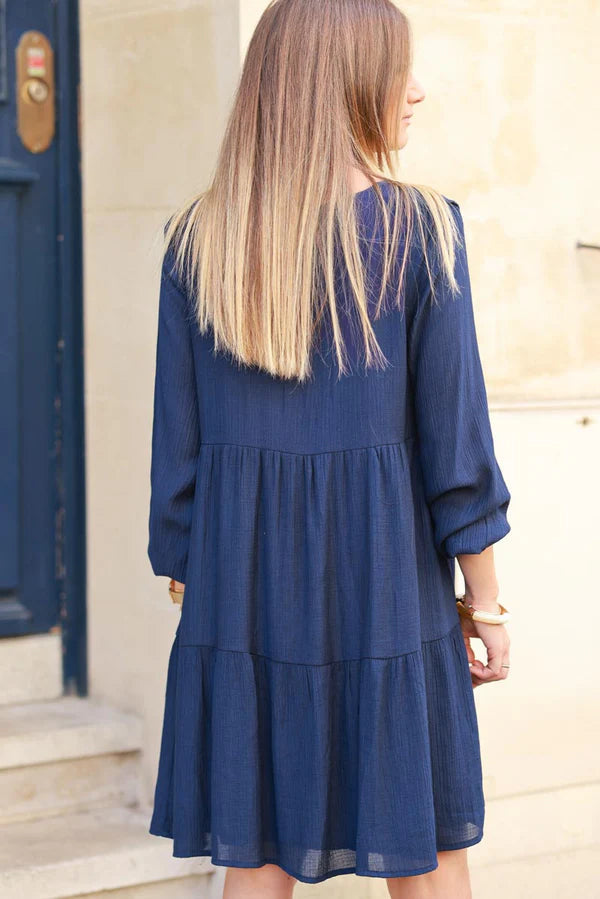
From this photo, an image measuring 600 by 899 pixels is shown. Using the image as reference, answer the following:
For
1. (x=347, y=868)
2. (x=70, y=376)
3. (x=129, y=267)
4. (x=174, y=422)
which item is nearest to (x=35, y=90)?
(x=129, y=267)

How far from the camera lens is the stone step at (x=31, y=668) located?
300cm

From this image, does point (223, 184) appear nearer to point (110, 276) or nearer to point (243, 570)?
point (243, 570)

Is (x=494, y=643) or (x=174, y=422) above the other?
(x=174, y=422)

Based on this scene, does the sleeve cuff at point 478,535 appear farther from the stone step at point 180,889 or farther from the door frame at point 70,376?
the door frame at point 70,376

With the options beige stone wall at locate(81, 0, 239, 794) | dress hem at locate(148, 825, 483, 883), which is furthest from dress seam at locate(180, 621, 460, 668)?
beige stone wall at locate(81, 0, 239, 794)

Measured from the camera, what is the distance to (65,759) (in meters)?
2.85

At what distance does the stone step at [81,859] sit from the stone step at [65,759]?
0.17 ft

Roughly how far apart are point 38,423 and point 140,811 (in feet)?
3.21

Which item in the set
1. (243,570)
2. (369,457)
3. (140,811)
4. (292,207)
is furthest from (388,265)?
(140,811)

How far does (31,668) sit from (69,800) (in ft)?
1.14

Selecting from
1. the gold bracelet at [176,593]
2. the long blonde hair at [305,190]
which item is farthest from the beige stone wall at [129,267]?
the long blonde hair at [305,190]

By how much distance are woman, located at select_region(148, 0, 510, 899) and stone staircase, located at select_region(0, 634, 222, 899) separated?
881 millimetres

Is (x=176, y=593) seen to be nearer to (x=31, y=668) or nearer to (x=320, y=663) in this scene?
(x=320, y=663)

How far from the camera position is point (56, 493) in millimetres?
3059
